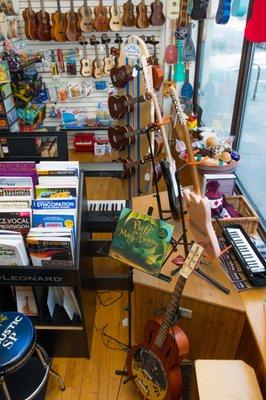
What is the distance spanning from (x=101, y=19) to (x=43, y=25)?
764 millimetres

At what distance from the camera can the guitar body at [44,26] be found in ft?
14.0

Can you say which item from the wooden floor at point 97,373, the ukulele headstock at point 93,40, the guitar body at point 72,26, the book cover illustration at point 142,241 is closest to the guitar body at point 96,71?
the ukulele headstock at point 93,40

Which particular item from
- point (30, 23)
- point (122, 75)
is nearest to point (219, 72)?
point (122, 75)

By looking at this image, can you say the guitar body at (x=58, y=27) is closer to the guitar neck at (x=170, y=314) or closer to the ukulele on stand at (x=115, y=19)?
the ukulele on stand at (x=115, y=19)

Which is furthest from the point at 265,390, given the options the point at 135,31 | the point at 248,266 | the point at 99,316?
the point at 135,31

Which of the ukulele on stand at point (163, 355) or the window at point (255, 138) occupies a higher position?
the window at point (255, 138)

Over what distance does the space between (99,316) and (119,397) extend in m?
0.62

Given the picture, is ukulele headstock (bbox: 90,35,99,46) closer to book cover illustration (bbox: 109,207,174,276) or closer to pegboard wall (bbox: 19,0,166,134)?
pegboard wall (bbox: 19,0,166,134)

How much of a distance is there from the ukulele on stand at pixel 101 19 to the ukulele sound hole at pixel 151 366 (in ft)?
13.1

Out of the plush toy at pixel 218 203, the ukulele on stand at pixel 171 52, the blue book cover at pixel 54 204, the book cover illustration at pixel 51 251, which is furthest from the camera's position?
the ukulele on stand at pixel 171 52

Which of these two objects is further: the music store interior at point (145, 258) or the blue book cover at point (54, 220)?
the blue book cover at point (54, 220)

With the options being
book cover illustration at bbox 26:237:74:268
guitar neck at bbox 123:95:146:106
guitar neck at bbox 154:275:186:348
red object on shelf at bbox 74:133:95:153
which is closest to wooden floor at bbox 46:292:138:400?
guitar neck at bbox 154:275:186:348

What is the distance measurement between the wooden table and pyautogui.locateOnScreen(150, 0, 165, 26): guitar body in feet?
11.1

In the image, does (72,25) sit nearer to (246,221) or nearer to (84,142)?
(84,142)
